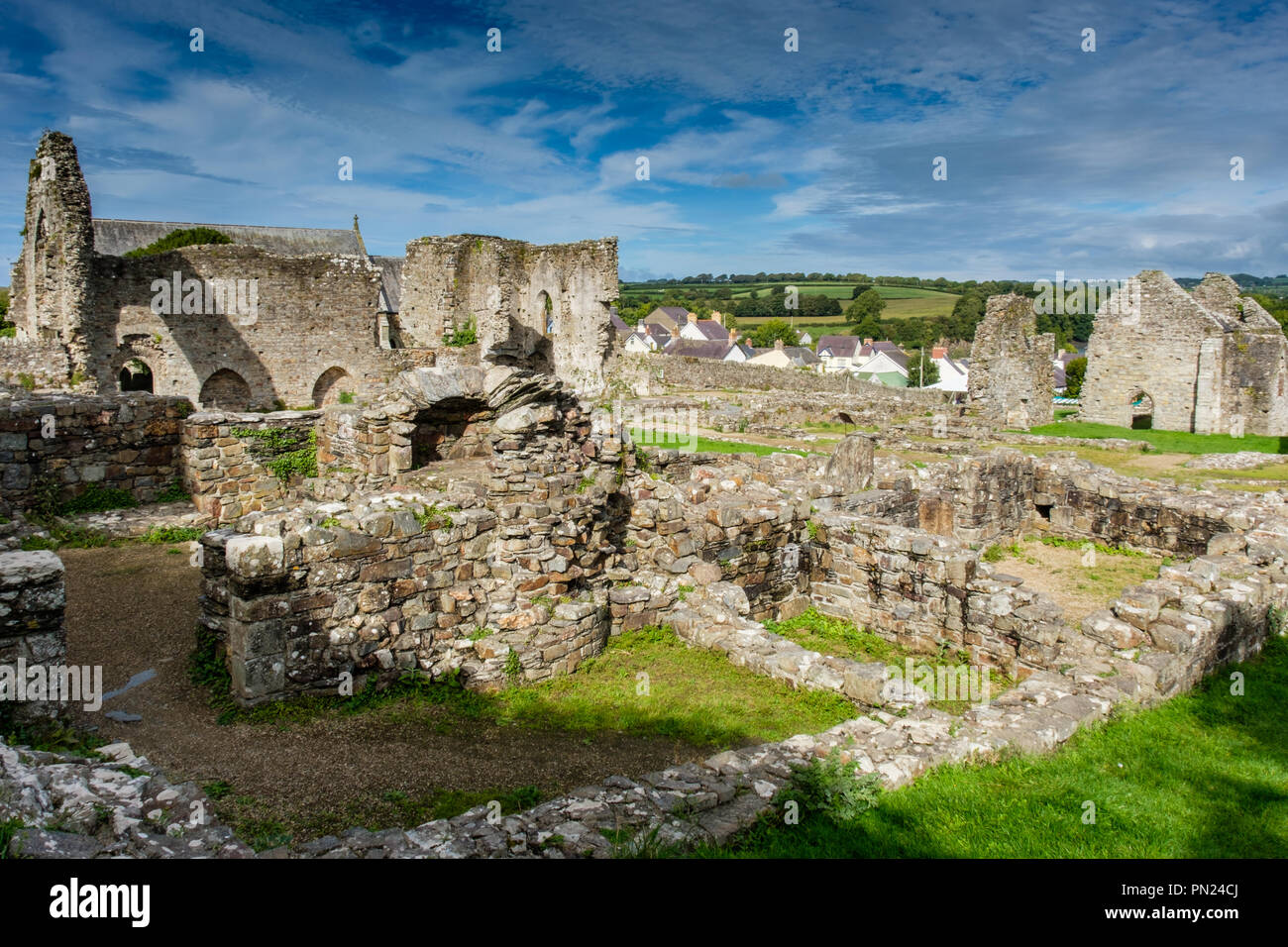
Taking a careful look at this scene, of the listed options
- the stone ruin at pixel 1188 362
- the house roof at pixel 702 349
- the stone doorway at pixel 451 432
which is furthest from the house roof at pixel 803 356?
the stone doorway at pixel 451 432

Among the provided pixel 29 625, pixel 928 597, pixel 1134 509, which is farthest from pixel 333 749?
pixel 1134 509

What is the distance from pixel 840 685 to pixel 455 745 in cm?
380

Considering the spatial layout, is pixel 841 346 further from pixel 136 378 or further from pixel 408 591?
pixel 408 591

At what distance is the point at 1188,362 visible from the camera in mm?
29938

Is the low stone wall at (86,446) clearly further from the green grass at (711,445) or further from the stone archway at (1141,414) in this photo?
the stone archway at (1141,414)

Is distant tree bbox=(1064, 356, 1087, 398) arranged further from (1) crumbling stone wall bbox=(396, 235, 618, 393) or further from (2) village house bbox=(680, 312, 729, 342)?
(1) crumbling stone wall bbox=(396, 235, 618, 393)

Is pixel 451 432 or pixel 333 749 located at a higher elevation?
pixel 451 432

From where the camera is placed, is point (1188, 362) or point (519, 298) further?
point (519, 298)

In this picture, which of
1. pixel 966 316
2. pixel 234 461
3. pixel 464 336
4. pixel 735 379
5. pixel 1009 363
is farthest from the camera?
pixel 966 316

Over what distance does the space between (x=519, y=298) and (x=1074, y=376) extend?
5460 centimetres

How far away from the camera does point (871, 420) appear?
29906 millimetres

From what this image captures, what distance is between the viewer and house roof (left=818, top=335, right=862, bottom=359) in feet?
274

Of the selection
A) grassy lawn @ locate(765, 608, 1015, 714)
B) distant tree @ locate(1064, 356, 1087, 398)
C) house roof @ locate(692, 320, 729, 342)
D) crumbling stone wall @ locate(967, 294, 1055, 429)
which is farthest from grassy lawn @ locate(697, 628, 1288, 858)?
house roof @ locate(692, 320, 729, 342)

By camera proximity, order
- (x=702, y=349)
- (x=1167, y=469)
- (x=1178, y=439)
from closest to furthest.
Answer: (x=1167, y=469), (x=1178, y=439), (x=702, y=349)
